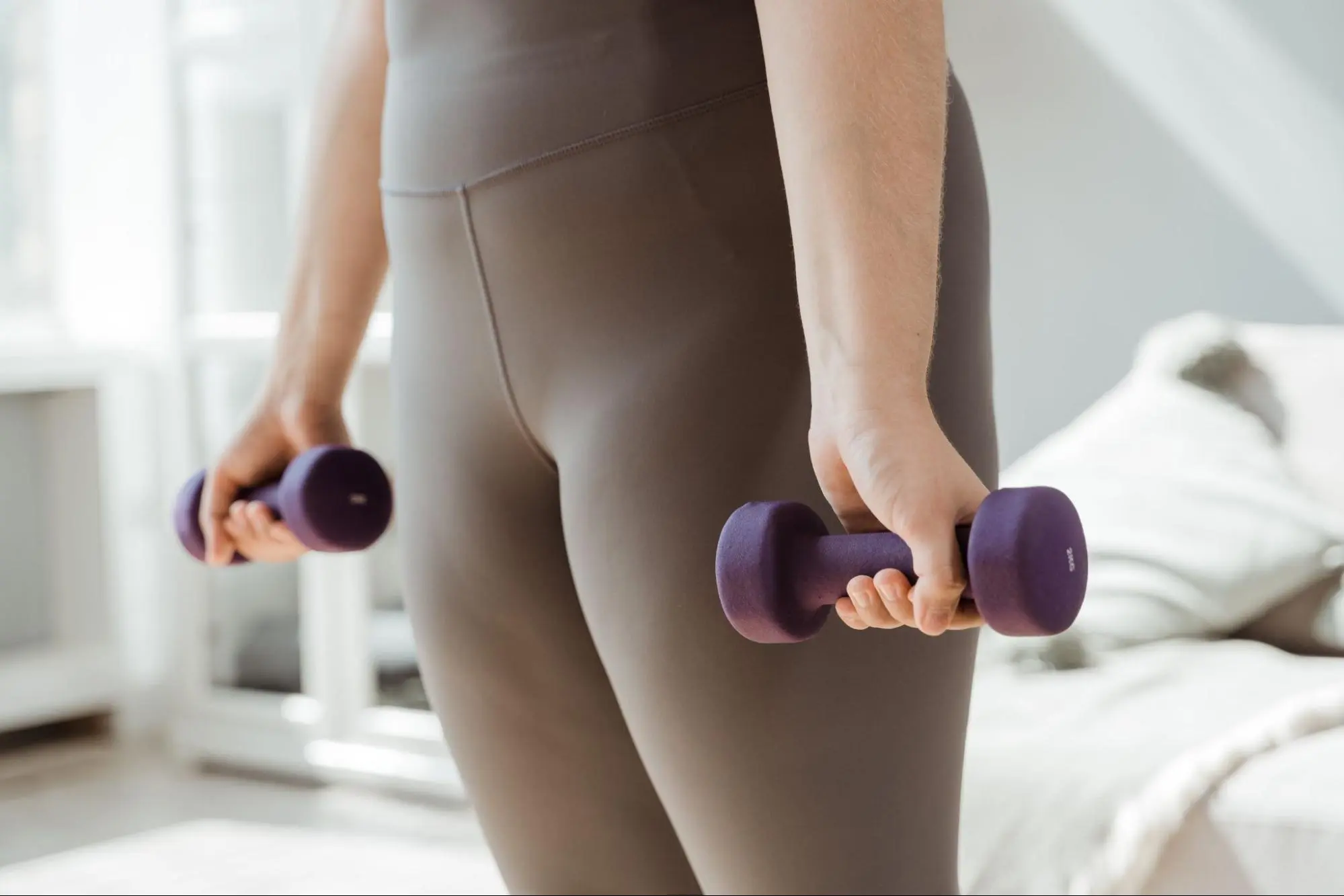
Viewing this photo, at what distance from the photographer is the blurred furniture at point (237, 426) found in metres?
3.13

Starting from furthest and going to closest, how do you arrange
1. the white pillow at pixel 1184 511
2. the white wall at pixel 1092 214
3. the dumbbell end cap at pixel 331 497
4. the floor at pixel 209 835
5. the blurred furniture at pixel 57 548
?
the blurred furniture at pixel 57 548
the floor at pixel 209 835
the white wall at pixel 1092 214
the white pillow at pixel 1184 511
the dumbbell end cap at pixel 331 497

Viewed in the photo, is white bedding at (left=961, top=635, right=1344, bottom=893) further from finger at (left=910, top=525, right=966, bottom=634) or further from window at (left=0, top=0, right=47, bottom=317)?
window at (left=0, top=0, right=47, bottom=317)

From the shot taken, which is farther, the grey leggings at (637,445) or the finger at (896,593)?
the grey leggings at (637,445)

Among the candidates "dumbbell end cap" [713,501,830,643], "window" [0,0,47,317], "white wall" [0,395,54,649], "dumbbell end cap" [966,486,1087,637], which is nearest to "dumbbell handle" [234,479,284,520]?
"dumbbell end cap" [713,501,830,643]

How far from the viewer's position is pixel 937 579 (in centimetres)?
52

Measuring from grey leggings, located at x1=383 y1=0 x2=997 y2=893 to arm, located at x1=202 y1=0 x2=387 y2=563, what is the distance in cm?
13

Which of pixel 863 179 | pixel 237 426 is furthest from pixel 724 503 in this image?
pixel 237 426

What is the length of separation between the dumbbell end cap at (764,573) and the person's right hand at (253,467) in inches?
16.1

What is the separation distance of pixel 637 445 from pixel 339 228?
13.4 inches

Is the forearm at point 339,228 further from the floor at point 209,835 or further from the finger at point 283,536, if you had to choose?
the floor at point 209,835

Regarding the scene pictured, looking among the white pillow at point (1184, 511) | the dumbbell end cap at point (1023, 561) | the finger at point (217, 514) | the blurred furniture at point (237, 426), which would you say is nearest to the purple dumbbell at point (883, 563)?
the dumbbell end cap at point (1023, 561)

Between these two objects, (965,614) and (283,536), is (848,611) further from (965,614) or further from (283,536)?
(283,536)

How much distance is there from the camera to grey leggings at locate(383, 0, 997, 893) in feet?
2.10

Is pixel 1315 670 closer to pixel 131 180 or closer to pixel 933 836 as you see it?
pixel 933 836
